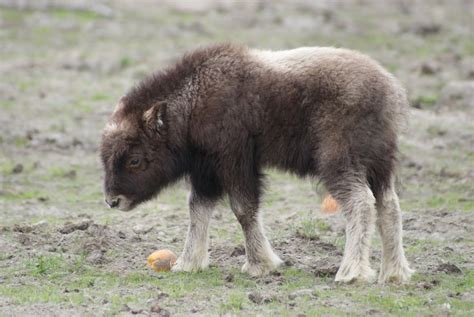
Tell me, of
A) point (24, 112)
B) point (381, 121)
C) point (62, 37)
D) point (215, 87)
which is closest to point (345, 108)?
point (381, 121)

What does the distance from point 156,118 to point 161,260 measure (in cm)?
133

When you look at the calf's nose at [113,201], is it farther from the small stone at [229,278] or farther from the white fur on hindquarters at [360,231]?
the white fur on hindquarters at [360,231]

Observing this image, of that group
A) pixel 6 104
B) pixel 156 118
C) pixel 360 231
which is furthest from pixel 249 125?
pixel 6 104

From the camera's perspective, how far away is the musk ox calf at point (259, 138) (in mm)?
8352

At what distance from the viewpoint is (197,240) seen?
9.25 meters

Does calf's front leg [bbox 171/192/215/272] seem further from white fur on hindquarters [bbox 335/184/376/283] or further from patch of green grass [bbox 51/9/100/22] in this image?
patch of green grass [bbox 51/9/100/22]

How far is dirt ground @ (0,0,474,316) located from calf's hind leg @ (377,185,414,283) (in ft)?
0.67

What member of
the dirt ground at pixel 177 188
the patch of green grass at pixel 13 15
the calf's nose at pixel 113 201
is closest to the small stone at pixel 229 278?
the dirt ground at pixel 177 188

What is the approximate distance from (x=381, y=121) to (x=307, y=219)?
2.73 metres

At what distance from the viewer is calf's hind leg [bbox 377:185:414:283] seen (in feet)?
27.9

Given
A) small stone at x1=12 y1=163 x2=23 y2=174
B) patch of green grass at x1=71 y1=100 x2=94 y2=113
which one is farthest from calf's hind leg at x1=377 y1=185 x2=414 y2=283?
patch of green grass at x1=71 y1=100 x2=94 y2=113

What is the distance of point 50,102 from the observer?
17.0 meters

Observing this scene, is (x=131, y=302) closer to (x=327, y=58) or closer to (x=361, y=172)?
(x=361, y=172)

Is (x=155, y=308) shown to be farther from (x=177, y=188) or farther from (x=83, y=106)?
(x=83, y=106)
